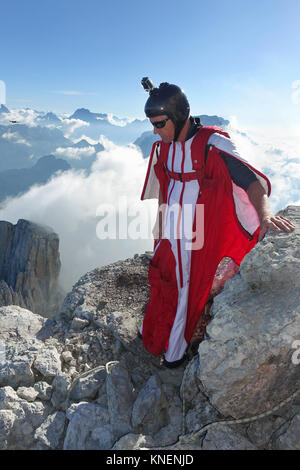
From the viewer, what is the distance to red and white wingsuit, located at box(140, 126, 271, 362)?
3.18 metres

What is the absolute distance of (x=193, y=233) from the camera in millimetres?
3342

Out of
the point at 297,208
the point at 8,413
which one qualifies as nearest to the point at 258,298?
the point at 297,208

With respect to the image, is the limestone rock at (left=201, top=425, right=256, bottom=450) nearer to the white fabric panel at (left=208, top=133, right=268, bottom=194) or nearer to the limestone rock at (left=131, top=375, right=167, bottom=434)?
the limestone rock at (left=131, top=375, right=167, bottom=434)

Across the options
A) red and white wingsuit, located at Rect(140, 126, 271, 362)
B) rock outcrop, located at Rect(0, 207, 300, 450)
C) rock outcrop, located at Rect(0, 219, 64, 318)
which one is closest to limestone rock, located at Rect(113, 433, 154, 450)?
rock outcrop, located at Rect(0, 207, 300, 450)

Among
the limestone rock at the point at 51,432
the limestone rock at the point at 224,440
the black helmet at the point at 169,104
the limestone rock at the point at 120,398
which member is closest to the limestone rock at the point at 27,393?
the limestone rock at the point at 51,432

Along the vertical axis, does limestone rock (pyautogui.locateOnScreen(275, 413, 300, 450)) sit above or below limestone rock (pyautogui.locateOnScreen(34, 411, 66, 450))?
above

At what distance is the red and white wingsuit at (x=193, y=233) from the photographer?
3178 millimetres

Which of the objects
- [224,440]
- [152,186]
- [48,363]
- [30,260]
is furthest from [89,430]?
[30,260]

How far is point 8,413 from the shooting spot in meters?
2.76

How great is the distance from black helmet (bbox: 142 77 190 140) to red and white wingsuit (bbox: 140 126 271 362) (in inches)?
11.4

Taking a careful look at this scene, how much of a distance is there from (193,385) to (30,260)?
4881 centimetres

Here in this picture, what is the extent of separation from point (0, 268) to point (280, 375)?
56071 mm

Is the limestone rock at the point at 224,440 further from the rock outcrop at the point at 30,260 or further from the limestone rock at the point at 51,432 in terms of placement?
the rock outcrop at the point at 30,260

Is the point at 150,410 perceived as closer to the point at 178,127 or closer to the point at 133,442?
the point at 133,442
